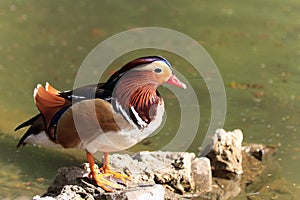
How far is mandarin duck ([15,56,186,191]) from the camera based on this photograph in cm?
308

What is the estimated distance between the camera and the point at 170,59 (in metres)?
6.15

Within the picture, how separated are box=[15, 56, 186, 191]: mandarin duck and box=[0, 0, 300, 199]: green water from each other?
0.89 metres

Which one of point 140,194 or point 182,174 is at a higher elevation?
point 182,174

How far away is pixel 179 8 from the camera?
7.59 m

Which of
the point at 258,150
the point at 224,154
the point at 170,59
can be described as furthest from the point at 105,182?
the point at 170,59

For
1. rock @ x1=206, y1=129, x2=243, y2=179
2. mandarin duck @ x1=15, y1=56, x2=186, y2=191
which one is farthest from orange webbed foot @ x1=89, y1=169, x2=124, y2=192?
rock @ x1=206, y1=129, x2=243, y2=179

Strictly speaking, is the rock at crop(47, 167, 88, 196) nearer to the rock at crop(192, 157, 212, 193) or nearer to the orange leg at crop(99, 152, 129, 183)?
the orange leg at crop(99, 152, 129, 183)

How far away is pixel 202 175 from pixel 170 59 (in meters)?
2.35

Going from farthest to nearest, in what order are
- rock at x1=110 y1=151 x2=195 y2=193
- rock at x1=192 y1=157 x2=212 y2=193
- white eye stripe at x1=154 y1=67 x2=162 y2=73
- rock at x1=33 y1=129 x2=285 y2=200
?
rock at x1=192 y1=157 x2=212 y2=193 → rock at x1=110 y1=151 x2=195 y2=193 → rock at x1=33 y1=129 x2=285 y2=200 → white eye stripe at x1=154 y1=67 x2=162 y2=73

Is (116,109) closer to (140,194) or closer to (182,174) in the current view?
(140,194)

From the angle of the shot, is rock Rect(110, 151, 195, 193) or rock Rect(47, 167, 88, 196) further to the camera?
rock Rect(110, 151, 195, 193)

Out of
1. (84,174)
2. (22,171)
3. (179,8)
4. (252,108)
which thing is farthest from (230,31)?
(84,174)

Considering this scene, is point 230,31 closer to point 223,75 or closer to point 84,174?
point 223,75

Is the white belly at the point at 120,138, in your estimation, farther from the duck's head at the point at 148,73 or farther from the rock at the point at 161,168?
the rock at the point at 161,168
